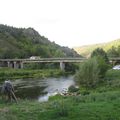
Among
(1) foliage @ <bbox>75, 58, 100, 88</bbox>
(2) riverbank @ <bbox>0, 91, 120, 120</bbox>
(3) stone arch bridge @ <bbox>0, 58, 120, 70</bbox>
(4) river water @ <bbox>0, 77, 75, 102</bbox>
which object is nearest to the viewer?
(2) riverbank @ <bbox>0, 91, 120, 120</bbox>

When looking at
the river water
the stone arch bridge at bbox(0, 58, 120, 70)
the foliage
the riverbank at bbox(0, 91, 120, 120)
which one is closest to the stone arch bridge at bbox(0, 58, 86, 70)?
the stone arch bridge at bbox(0, 58, 120, 70)

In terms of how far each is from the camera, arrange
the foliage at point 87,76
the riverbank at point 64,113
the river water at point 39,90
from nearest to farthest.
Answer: the riverbank at point 64,113 → the river water at point 39,90 → the foliage at point 87,76

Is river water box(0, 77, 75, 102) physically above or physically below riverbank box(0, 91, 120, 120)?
below

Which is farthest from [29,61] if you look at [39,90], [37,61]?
[39,90]

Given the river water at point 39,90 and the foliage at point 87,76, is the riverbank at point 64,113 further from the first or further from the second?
the foliage at point 87,76

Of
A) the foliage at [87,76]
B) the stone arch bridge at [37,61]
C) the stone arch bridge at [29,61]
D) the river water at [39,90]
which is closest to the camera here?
the river water at [39,90]

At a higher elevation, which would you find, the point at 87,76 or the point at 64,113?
the point at 64,113

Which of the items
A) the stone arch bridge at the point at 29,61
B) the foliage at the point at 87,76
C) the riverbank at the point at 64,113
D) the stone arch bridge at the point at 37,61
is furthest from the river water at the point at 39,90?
the stone arch bridge at the point at 29,61

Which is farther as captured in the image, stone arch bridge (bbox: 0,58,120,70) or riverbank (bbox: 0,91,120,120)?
stone arch bridge (bbox: 0,58,120,70)

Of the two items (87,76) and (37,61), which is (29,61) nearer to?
(37,61)

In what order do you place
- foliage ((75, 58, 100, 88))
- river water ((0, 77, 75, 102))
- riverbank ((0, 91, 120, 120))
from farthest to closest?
1. foliage ((75, 58, 100, 88))
2. river water ((0, 77, 75, 102))
3. riverbank ((0, 91, 120, 120))

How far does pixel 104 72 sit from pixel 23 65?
94411 mm

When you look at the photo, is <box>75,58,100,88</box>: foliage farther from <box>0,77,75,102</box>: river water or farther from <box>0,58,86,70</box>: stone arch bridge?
<box>0,58,86,70</box>: stone arch bridge

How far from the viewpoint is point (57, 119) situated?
1856 cm
